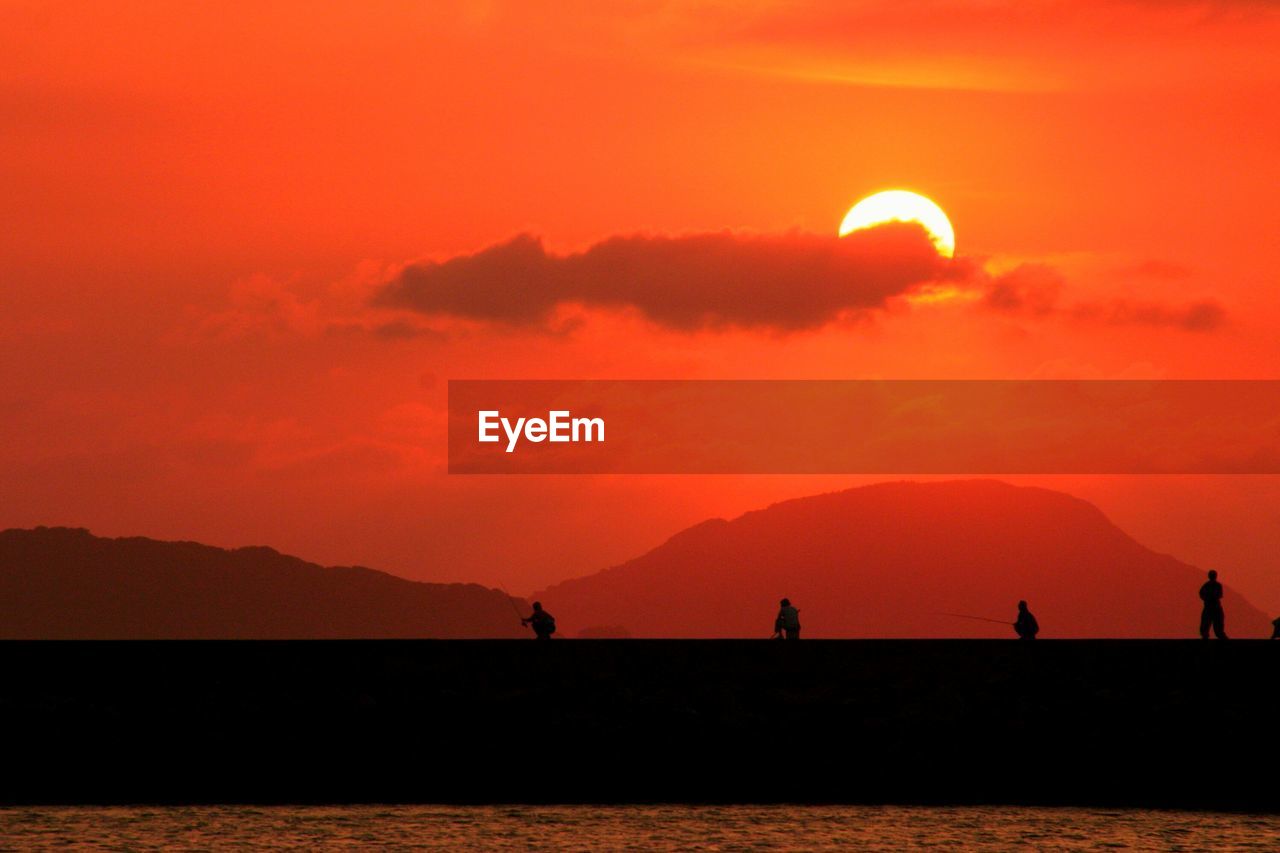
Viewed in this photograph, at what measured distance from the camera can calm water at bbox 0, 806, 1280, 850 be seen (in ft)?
101

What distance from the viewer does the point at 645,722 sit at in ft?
123

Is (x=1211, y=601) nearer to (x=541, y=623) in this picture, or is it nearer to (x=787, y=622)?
(x=787, y=622)

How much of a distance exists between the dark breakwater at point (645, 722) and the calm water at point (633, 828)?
4.99 feet

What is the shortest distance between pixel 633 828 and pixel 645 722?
5.13 m

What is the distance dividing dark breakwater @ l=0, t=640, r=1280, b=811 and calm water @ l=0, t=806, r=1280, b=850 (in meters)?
1.52

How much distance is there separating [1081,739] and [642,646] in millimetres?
8703

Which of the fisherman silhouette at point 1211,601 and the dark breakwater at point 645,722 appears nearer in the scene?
the dark breakwater at point 645,722

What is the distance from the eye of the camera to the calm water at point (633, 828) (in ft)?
101

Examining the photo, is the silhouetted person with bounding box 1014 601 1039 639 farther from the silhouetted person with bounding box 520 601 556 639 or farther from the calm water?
the silhouetted person with bounding box 520 601 556 639

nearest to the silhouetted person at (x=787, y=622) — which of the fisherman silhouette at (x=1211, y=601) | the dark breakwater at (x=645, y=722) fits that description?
the dark breakwater at (x=645, y=722)

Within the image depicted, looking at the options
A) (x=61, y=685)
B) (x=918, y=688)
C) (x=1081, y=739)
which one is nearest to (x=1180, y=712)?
(x=1081, y=739)

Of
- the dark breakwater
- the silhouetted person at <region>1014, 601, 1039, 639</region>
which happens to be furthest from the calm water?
the silhouetted person at <region>1014, 601, 1039, 639</region>

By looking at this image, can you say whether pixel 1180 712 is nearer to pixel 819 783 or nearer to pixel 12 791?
pixel 819 783

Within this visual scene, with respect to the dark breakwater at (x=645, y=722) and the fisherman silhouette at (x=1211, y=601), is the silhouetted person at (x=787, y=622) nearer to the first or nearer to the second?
the dark breakwater at (x=645, y=722)
